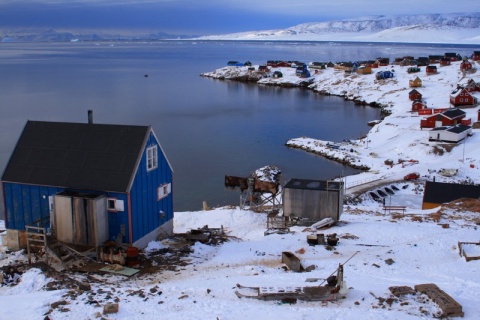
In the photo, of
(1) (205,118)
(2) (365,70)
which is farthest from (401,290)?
(2) (365,70)

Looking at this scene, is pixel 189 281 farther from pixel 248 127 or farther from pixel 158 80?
pixel 158 80

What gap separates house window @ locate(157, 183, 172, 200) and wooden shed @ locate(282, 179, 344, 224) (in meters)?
6.18

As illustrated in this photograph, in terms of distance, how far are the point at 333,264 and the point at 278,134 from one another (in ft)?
161

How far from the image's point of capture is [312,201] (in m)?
23.7

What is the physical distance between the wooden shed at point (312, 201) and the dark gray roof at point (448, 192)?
1073 cm

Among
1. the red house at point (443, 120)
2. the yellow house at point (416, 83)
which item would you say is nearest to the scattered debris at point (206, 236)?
the red house at point (443, 120)

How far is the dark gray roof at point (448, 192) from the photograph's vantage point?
31.2 meters

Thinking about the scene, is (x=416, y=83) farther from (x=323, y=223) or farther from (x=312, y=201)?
(x=323, y=223)

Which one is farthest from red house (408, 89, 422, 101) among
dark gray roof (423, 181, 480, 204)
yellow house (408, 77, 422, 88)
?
dark gray roof (423, 181, 480, 204)

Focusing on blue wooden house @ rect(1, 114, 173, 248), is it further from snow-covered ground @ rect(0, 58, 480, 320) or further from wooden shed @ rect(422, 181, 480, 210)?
wooden shed @ rect(422, 181, 480, 210)

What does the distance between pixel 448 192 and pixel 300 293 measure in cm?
2229

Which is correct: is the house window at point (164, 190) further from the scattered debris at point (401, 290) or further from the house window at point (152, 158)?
the scattered debris at point (401, 290)

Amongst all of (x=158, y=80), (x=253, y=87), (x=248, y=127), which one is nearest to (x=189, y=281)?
(x=248, y=127)

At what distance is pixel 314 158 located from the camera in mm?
52312
